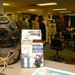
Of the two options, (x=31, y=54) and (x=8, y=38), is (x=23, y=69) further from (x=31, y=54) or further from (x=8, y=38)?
(x=8, y=38)

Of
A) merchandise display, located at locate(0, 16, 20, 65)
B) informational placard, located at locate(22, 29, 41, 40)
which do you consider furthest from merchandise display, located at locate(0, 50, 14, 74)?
informational placard, located at locate(22, 29, 41, 40)

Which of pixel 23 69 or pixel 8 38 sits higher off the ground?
pixel 8 38

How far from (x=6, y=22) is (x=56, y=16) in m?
15.0

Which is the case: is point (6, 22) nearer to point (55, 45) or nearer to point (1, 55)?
point (1, 55)

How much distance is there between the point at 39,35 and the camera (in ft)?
3.27

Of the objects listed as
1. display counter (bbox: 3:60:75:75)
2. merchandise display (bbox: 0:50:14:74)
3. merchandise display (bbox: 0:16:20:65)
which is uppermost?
merchandise display (bbox: 0:16:20:65)

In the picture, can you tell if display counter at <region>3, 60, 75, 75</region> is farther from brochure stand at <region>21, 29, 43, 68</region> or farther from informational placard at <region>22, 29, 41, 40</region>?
informational placard at <region>22, 29, 41, 40</region>

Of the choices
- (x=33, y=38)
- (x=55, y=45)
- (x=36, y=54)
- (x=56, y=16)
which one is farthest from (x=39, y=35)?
(x=56, y=16)

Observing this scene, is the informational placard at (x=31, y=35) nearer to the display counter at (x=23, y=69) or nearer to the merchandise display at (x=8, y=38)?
the merchandise display at (x=8, y=38)

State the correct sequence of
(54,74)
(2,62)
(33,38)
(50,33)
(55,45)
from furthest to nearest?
(50,33), (55,45), (33,38), (2,62), (54,74)

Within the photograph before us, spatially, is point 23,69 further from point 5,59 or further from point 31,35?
point 31,35

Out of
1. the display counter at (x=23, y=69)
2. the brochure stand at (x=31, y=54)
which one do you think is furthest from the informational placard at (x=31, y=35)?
the display counter at (x=23, y=69)

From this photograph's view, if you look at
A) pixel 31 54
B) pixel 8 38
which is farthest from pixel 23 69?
pixel 8 38

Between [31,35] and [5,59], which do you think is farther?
[31,35]
